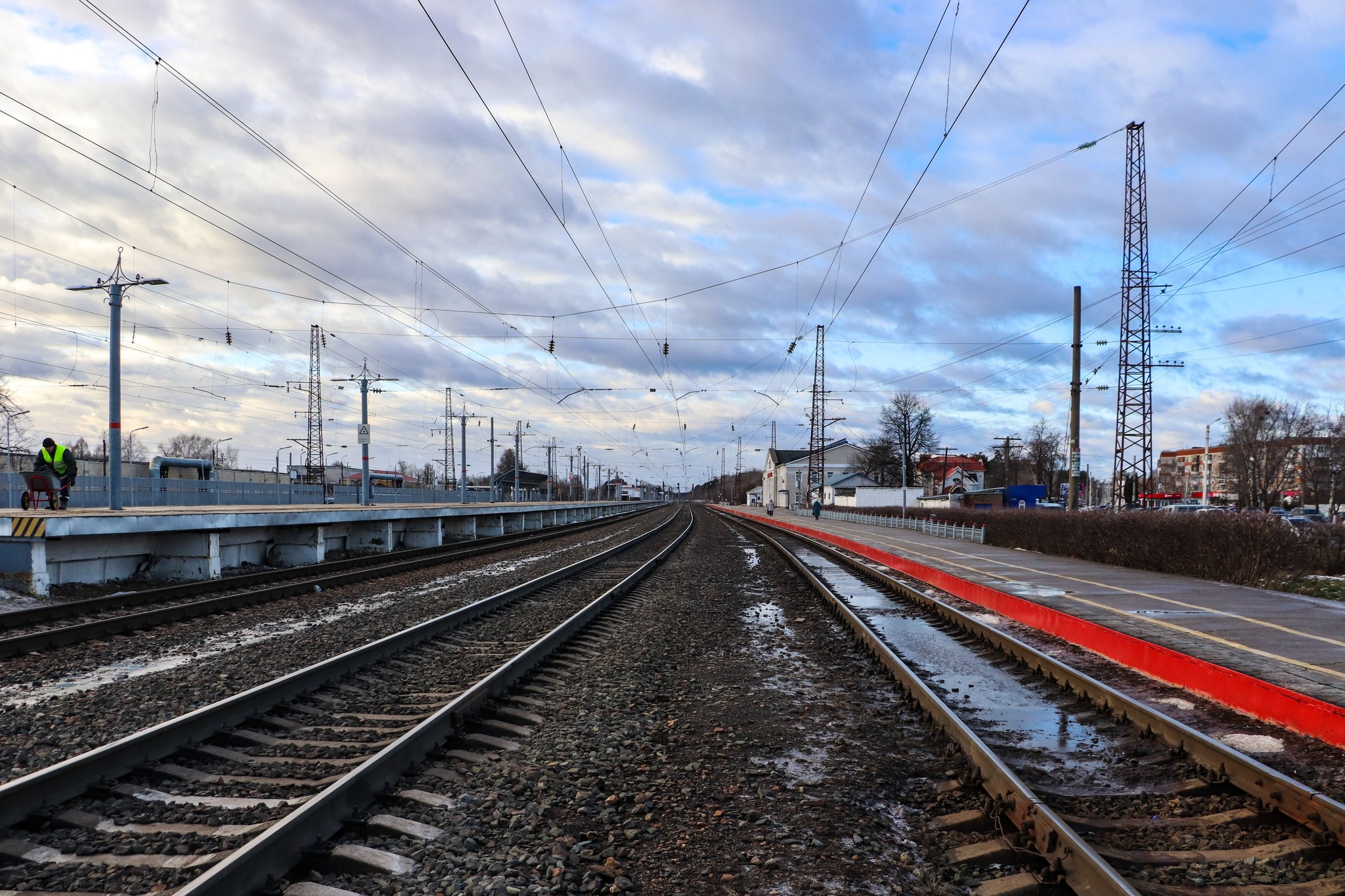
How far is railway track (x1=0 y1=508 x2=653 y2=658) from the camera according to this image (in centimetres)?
982

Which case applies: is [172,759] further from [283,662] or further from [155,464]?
[155,464]

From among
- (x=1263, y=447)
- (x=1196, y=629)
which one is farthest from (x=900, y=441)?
(x=1196, y=629)

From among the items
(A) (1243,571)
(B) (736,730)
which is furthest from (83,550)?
(A) (1243,571)

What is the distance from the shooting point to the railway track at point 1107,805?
4.03 metres

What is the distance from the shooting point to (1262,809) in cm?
487

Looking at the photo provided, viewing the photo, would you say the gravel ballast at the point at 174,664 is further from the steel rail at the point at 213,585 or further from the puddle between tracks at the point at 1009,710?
the puddle between tracks at the point at 1009,710

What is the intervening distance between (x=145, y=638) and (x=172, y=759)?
18.7 ft

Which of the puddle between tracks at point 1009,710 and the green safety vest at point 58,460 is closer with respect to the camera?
the puddle between tracks at point 1009,710

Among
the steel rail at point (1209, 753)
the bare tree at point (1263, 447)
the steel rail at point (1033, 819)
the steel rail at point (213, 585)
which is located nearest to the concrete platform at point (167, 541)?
the steel rail at point (213, 585)

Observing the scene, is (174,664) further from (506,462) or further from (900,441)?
(506,462)

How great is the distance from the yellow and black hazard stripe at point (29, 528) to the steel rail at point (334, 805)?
9.79 metres

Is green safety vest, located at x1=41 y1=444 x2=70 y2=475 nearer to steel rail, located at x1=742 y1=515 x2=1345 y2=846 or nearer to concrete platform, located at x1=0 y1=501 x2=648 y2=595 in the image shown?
concrete platform, located at x1=0 y1=501 x2=648 y2=595

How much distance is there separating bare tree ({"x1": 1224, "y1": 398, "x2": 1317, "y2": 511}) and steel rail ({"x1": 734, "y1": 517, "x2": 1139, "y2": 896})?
204ft

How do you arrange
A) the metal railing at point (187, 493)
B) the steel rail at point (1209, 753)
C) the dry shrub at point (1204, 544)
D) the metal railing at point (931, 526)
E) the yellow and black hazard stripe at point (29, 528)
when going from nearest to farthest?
the steel rail at point (1209, 753) → the yellow and black hazard stripe at point (29, 528) → the dry shrub at point (1204, 544) → the metal railing at point (187, 493) → the metal railing at point (931, 526)
